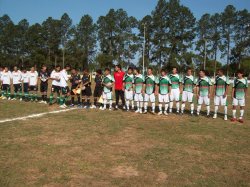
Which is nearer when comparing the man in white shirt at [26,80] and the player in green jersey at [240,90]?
the player in green jersey at [240,90]

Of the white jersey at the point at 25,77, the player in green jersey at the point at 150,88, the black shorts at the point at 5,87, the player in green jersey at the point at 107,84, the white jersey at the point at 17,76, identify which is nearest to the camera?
the player in green jersey at the point at 150,88

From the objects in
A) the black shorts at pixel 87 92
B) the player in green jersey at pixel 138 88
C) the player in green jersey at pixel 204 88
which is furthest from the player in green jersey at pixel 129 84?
the player in green jersey at pixel 204 88

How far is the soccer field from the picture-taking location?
6133mm

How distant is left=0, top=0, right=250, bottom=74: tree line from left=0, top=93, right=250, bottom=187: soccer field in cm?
5446

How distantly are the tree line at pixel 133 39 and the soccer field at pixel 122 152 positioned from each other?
54460mm

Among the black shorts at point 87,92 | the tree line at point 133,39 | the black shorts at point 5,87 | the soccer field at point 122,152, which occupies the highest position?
the tree line at point 133,39

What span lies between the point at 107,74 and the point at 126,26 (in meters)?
64.7

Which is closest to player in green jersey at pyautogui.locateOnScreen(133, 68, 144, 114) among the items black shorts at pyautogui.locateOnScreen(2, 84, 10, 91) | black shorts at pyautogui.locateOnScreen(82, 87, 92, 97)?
black shorts at pyautogui.locateOnScreen(82, 87, 92, 97)

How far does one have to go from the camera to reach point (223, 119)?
42.9 feet

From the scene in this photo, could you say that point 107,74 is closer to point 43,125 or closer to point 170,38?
point 43,125

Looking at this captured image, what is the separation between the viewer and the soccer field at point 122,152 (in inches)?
241

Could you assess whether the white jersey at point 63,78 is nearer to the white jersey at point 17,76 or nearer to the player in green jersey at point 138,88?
the white jersey at point 17,76

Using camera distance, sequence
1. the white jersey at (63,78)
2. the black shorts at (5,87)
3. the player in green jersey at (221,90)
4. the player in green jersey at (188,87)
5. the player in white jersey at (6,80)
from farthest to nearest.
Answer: the black shorts at (5,87)
the player in white jersey at (6,80)
the white jersey at (63,78)
the player in green jersey at (188,87)
the player in green jersey at (221,90)

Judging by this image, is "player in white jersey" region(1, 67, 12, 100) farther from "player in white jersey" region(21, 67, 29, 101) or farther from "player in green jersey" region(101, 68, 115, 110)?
"player in green jersey" region(101, 68, 115, 110)
